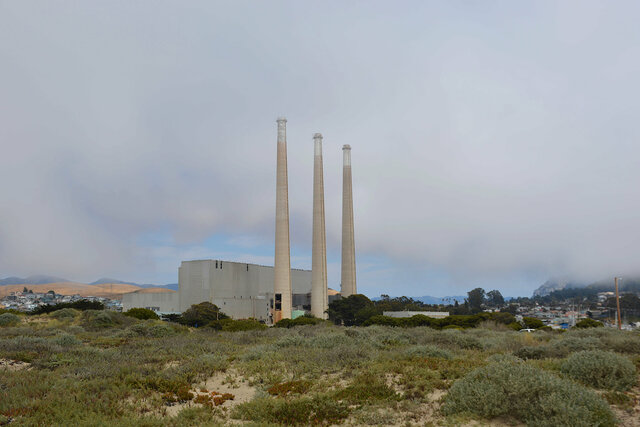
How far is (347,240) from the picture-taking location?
261ft

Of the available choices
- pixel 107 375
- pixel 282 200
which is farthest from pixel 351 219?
pixel 107 375

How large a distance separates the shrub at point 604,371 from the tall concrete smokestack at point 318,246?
60.1 meters

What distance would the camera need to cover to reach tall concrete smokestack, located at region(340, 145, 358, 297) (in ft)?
260

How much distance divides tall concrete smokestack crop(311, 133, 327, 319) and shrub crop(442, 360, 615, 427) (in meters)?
61.5

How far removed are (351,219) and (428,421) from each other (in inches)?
2787

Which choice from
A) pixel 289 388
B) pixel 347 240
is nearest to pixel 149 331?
pixel 289 388

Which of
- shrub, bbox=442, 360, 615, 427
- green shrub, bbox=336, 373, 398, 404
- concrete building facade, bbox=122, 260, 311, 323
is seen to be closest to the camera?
shrub, bbox=442, 360, 615, 427

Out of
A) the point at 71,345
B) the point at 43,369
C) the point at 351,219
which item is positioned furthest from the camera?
the point at 351,219

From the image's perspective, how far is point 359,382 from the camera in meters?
11.8

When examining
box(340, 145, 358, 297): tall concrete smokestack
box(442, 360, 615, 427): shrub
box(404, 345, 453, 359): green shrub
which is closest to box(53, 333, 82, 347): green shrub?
box(404, 345, 453, 359): green shrub

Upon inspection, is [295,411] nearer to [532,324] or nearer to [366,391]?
[366,391]

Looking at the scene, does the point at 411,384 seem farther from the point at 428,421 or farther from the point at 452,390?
the point at 428,421

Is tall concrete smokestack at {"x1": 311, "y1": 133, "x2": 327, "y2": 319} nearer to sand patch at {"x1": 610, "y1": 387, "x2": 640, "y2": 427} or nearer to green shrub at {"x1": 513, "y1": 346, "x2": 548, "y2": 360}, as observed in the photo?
green shrub at {"x1": 513, "y1": 346, "x2": 548, "y2": 360}

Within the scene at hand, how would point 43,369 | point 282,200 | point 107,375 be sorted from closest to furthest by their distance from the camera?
1. point 107,375
2. point 43,369
3. point 282,200
